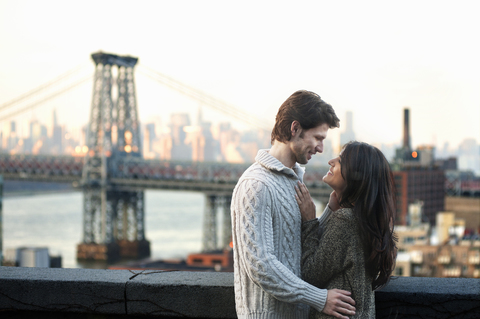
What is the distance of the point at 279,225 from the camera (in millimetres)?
1820

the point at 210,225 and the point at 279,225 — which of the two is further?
the point at 210,225

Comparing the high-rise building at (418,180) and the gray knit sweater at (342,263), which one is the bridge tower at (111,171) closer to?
the high-rise building at (418,180)

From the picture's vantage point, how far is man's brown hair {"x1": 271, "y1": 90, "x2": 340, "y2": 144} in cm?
180

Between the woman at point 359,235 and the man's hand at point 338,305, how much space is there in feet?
0.09

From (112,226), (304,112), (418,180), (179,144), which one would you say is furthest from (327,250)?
(179,144)

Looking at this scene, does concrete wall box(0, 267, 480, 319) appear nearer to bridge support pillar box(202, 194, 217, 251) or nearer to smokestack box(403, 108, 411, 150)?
bridge support pillar box(202, 194, 217, 251)

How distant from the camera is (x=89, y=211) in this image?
4397 centimetres

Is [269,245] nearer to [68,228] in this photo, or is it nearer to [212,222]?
[212,222]

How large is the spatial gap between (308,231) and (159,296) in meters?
0.66

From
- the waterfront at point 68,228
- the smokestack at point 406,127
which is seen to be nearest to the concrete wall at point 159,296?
the waterfront at point 68,228

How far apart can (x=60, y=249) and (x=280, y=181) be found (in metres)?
45.8

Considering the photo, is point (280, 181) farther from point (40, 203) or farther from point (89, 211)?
point (40, 203)

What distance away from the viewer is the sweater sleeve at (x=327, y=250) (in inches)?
69.2

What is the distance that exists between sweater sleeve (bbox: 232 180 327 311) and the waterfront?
32.7m
